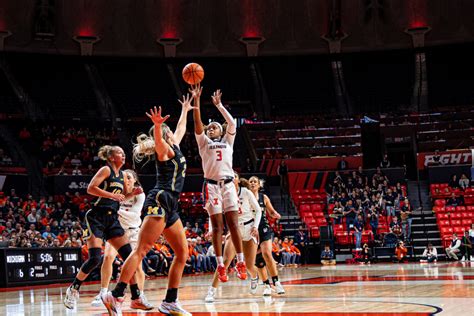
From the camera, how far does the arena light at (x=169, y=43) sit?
39.2 metres

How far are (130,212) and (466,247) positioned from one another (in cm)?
1786

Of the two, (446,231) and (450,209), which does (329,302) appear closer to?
(446,231)

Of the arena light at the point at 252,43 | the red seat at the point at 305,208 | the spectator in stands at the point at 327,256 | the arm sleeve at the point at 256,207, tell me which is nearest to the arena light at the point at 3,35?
the arena light at the point at 252,43

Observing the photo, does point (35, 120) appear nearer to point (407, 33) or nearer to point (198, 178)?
point (198, 178)

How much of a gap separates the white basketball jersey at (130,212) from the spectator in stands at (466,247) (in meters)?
17.6

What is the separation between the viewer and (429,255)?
25141 mm

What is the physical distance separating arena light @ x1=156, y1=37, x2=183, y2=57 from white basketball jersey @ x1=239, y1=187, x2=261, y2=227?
28947mm

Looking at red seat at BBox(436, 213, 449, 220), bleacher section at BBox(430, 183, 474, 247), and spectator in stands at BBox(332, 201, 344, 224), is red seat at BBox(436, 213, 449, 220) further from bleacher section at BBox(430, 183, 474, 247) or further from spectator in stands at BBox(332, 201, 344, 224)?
spectator in stands at BBox(332, 201, 344, 224)

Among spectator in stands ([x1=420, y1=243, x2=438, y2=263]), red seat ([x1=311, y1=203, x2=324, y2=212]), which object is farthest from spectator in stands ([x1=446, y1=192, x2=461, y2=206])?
red seat ([x1=311, y1=203, x2=324, y2=212])

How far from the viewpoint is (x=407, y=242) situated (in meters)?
27.7

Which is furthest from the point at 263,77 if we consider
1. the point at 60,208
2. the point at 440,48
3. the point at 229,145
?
the point at 229,145

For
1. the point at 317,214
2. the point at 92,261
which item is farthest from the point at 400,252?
the point at 92,261

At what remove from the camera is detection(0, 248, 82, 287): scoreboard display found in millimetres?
17719

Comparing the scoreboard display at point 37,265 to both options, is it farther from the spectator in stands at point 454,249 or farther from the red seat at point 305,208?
the red seat at point 305,208
